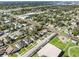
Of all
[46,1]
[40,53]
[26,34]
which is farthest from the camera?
[46,1]

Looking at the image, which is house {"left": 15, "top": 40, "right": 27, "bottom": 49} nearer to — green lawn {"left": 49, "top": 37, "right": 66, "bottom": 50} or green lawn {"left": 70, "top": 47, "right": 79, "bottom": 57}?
green lawn {"left": 49, "top": 37, "right": 66, "bottom": 50}

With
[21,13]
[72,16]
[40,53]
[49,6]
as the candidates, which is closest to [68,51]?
[40,53]

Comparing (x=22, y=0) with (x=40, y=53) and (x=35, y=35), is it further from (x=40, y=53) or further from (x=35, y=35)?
(x=40, y=53)

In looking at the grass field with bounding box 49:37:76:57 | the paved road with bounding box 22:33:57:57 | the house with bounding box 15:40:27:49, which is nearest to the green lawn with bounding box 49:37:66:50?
the grass field with bounding box 49:37:76:57

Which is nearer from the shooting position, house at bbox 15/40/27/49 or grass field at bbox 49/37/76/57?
house at bbox 15/40/27/49

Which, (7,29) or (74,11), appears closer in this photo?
(7,29)

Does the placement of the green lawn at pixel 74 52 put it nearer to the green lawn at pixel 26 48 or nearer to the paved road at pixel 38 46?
the paved road at pixel 38 46

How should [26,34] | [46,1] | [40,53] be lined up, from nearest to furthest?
[40,53]
[26,34]
[46,1]

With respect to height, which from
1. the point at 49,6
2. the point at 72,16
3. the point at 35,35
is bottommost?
the point at 35,35

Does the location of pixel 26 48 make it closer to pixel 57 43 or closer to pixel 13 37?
pixel 13 37

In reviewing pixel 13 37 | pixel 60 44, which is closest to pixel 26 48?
pixel 13 37

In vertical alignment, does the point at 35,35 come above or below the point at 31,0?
below
